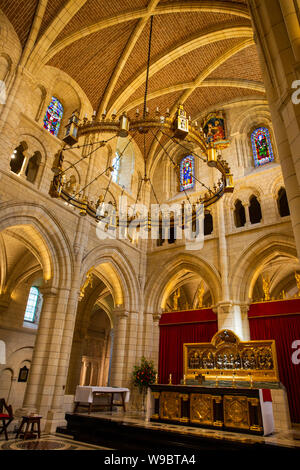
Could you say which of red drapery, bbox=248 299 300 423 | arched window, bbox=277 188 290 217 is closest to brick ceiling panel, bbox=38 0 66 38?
arched window, bbox=277 188 290 217

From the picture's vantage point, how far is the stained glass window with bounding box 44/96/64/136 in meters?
12.2

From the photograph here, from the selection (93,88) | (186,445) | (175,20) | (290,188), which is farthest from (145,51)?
(186,445)

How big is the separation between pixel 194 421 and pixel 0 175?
8577 millimetres

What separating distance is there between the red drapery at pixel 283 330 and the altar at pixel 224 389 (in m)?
1.93

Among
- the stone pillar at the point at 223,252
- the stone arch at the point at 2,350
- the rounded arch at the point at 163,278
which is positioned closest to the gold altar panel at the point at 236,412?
the stone pillar at the point at 223,252

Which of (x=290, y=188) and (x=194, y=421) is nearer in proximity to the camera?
(x=290, y=188)

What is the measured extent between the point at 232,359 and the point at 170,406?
2.68 metres

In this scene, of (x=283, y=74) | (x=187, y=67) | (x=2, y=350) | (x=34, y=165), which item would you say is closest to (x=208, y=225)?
(x=187, y=67)

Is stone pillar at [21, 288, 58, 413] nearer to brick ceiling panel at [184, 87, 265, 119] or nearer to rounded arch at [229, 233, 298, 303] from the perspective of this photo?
rounded arch at [229, 233, 298, 303]

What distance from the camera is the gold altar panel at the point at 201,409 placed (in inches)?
309

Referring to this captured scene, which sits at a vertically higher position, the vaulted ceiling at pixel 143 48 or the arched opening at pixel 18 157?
the vaulted ceiling at pixel 143 48

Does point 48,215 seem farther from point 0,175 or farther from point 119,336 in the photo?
point 119,336

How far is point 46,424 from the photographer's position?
341 inches

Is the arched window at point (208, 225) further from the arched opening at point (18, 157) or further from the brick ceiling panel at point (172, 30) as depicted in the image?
the arched opening at point (18, 157)
